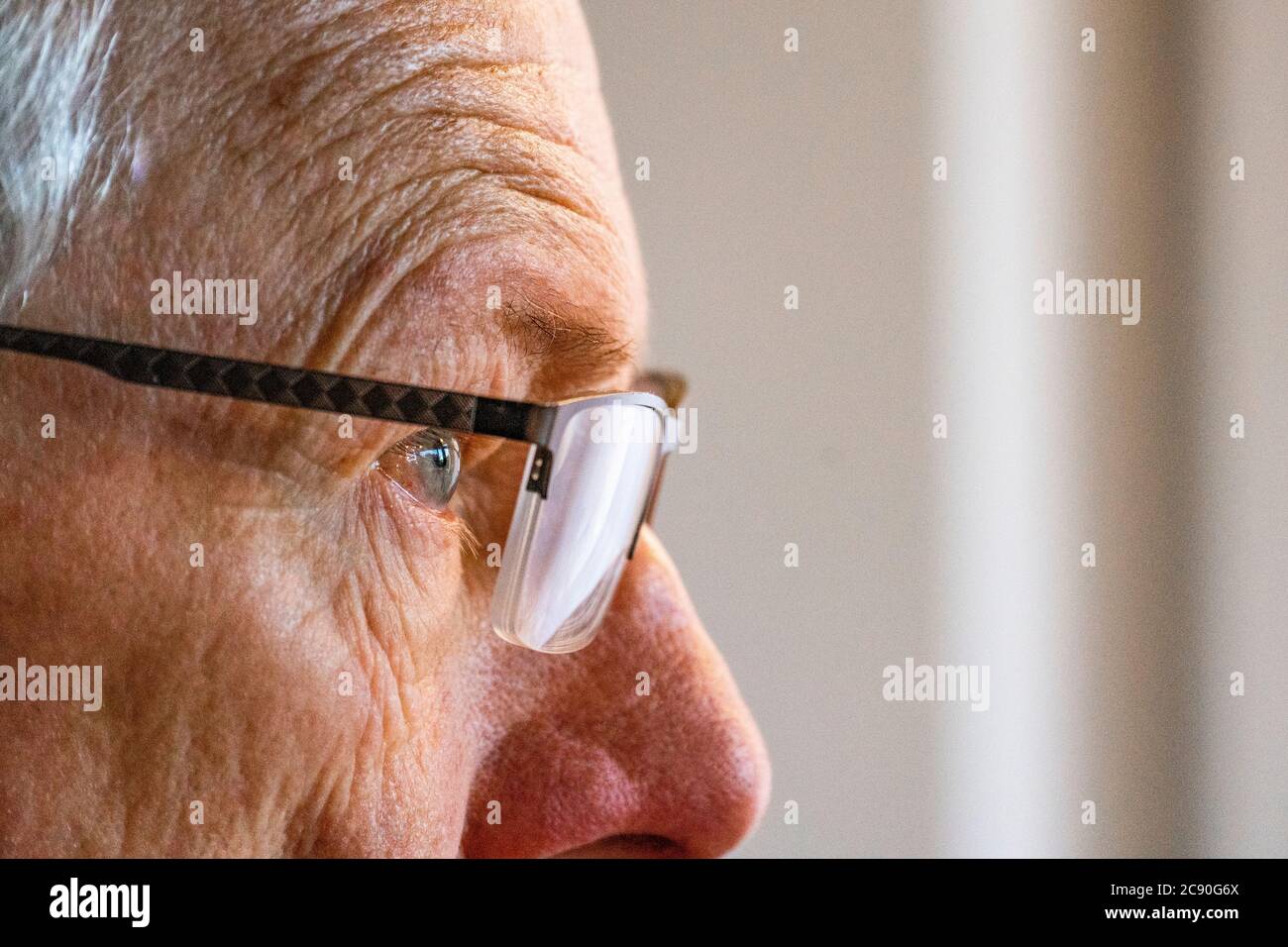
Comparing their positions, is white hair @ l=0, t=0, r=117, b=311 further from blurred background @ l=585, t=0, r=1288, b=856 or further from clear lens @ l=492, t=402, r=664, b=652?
blurred background @ l=585, t=0, r=1288, b=856

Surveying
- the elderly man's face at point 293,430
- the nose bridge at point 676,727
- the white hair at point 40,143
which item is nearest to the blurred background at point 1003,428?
the nose bridge at point 676,727

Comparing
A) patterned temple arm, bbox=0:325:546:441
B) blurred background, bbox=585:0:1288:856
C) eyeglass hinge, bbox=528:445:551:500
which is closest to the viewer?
patterned temple arm, bbox=0:325:546:441

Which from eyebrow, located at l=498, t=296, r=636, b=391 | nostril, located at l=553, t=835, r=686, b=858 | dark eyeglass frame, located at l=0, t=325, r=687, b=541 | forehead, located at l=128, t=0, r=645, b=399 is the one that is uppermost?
forehead, located at l=128, t=0, r=645, b=399

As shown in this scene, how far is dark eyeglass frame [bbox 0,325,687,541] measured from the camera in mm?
482

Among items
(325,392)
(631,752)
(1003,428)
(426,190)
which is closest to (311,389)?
(325,392)

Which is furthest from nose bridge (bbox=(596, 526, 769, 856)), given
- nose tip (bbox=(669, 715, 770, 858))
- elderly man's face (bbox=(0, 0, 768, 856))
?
elderly man's face (bbox=(0, 0, 768, 856))

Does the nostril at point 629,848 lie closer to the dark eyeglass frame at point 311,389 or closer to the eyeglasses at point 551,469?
the eyeglasses at point 551,469

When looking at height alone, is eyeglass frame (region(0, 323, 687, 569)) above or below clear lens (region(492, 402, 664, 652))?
above

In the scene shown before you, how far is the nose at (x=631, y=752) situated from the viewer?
2.18 ft

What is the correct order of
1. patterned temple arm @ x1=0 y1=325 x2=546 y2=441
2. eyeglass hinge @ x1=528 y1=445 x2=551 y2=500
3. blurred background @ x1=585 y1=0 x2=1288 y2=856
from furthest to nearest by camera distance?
blurred background @ x1=585 y1=0 x2=1288 y2=856 < eyeglass hinge @ x1=528 y1=445 x2=551 y2=500 < patterned temple arm @ x1=0 y1=325 x2=546 y2=441

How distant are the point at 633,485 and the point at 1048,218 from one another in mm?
781

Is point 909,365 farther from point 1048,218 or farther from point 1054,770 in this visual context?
point 1054,770
